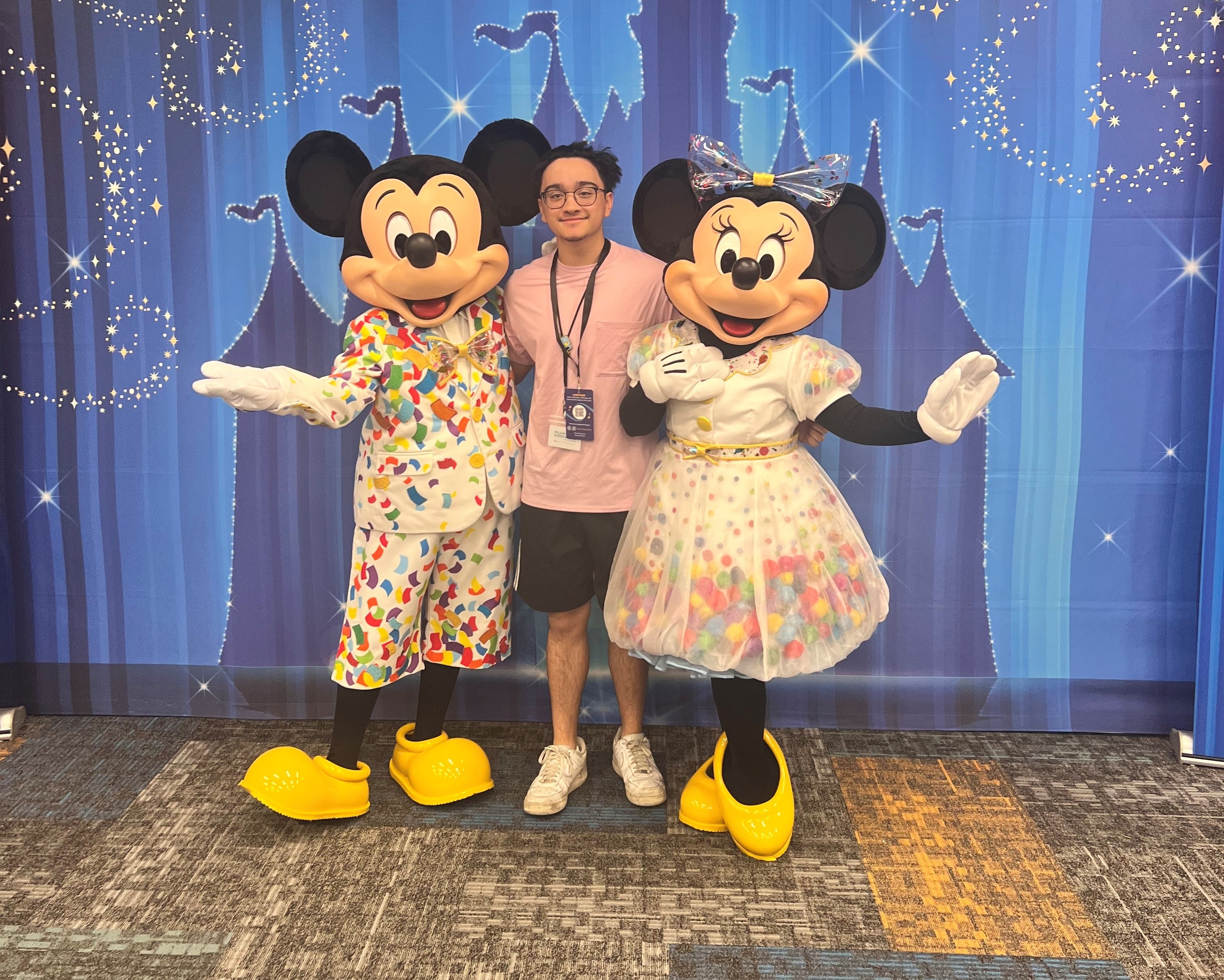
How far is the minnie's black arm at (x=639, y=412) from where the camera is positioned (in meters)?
2.09

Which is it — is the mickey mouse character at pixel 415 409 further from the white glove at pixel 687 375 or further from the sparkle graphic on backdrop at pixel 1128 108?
the sparkle graphic on backdrop at pixel 1128 108

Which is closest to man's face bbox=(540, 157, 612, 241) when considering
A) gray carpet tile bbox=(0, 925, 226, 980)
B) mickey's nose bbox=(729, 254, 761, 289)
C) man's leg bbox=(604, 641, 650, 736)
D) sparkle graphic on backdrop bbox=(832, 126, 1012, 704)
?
mickey's nose bbox=(729, 254, 761, 289)

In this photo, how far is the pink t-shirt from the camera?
85.6 inches

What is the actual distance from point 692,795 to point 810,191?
52.0 inches

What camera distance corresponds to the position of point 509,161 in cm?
222

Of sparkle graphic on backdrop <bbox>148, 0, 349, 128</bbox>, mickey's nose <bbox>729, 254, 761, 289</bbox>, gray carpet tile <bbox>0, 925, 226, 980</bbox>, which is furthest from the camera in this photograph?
sparkle graphic on backdrop <bbox>148, 0, 349, 128</bbox>

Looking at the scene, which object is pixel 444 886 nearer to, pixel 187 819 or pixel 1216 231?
pixel 187 819

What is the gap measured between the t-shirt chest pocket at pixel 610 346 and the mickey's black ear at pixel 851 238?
0.42 m

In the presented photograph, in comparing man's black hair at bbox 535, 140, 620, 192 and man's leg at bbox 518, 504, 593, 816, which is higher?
man's black hair at bbox 535, 140, 620, 192

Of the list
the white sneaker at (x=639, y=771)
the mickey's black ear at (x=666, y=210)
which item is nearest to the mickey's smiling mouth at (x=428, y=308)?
the mickey's black ear at (x=666, y=210)

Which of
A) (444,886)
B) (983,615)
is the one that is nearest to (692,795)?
(444,886)

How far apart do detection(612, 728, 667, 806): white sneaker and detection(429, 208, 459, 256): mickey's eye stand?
4.02 ft

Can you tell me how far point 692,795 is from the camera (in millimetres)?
2219

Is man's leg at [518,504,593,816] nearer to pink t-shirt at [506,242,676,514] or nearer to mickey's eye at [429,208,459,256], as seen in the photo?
pink t-shirt at [506,242,676,514]
